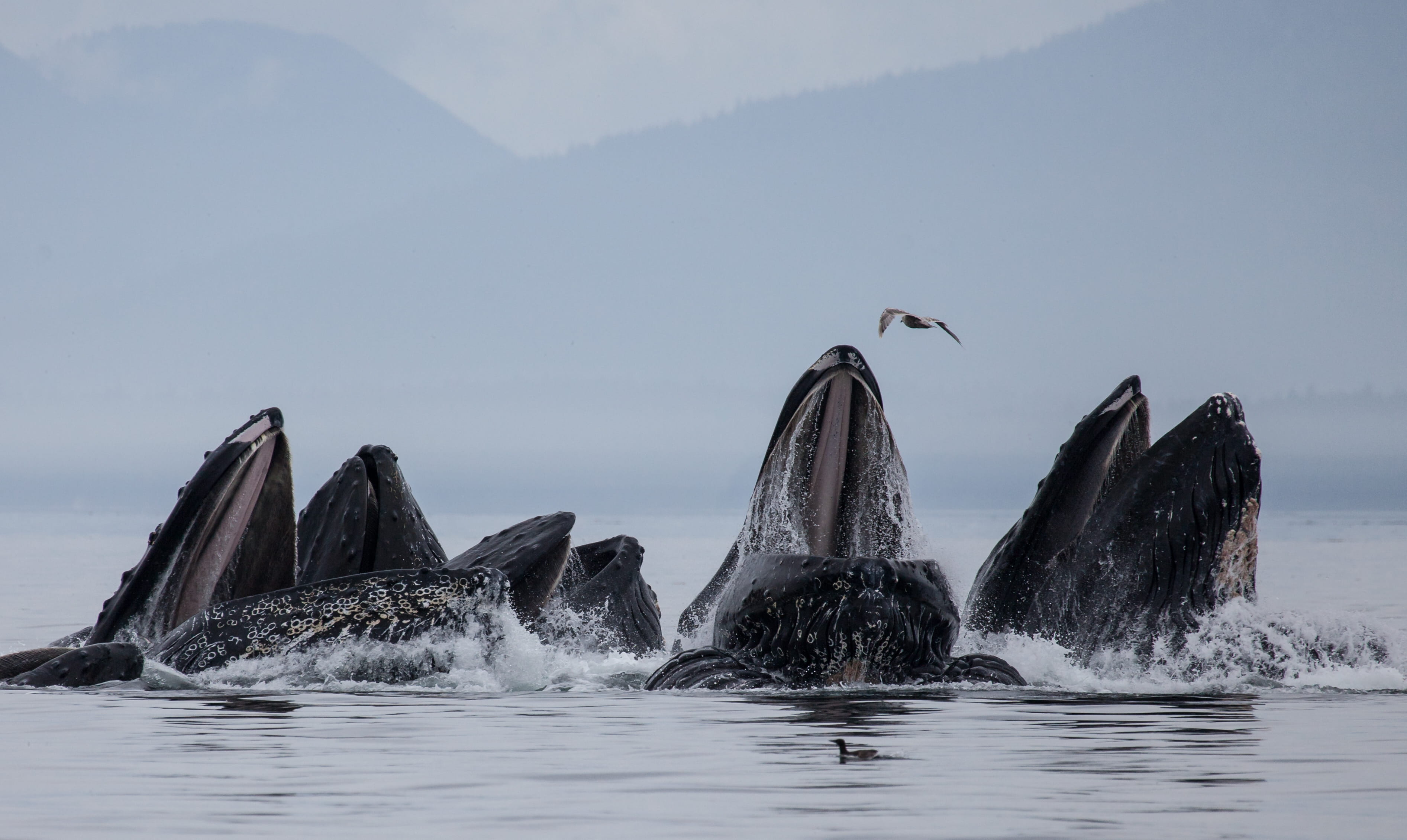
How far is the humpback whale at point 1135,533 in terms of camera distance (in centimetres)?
853

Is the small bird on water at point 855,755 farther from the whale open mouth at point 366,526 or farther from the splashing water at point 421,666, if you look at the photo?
the whale open mouth at point 366,526

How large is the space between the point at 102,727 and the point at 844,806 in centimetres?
363

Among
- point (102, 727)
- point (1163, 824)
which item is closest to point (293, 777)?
point (102, 727)

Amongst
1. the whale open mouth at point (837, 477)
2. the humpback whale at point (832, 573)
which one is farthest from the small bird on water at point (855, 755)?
the whale open mouth at point (837, 477)

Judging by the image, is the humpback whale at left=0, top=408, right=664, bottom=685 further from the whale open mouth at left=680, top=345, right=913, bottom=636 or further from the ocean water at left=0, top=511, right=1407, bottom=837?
the whale open mouth at left=680, top=345, right=913, bottom=636

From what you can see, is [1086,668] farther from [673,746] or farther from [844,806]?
[844,806]

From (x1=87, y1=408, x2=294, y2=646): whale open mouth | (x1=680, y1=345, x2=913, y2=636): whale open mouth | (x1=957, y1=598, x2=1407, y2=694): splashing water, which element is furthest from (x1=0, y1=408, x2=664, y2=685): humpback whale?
(x1=957, y1=598, x2=1407, y2=694): splashing water

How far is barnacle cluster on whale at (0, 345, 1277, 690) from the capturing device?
329 inches

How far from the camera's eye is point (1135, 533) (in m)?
8.55

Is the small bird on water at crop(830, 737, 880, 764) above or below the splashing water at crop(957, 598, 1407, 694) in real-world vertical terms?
below

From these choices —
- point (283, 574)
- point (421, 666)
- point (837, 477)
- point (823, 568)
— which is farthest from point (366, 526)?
point (823, 568)

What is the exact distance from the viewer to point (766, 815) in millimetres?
4750

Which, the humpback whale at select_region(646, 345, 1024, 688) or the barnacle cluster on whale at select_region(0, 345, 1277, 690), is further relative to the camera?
the barnacle cluster on whale at select_region(0, 345, 1277, 690)

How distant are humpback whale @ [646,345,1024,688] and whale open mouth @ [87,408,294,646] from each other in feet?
7.57
